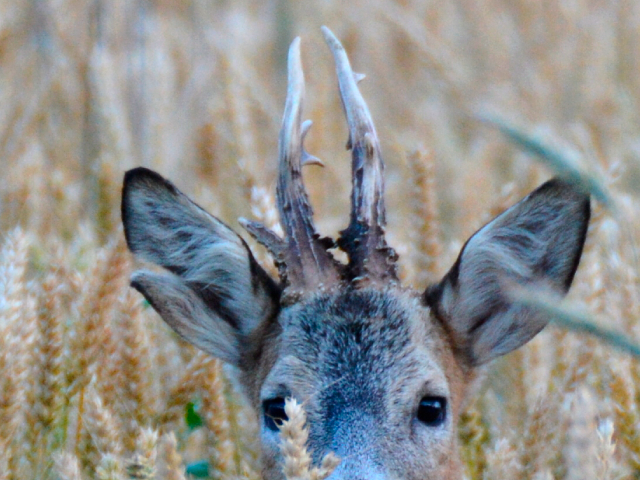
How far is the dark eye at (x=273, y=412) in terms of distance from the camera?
385 centimetres

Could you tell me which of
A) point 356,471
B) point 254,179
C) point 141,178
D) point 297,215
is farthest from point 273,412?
point 254,179

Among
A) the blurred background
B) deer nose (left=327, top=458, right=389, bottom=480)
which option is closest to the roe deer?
deer nose (left=327, top=458, right=389, bottom=480)

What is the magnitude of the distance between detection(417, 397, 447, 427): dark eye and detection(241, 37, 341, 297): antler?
0.63 m

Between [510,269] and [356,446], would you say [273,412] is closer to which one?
[356,446]

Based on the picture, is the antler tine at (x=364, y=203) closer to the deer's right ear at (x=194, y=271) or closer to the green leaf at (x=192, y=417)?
the deer's right ear at (x=194, y=271)

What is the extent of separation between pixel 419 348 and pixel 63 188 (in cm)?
321

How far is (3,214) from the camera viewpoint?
6.14 metres

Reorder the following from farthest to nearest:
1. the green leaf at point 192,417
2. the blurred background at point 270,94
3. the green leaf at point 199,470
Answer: the blurred background at point 270,94 → the green leaf at point 192,417 → the green leaf at point 199,470

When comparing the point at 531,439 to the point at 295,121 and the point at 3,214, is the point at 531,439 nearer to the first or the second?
the point at 295,121

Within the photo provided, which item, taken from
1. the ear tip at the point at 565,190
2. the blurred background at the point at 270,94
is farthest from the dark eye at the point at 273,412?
the blurred background at the point at 270,94

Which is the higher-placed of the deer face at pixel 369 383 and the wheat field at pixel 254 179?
the deer face at pixel 369 383

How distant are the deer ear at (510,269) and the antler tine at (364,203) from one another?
33 cm

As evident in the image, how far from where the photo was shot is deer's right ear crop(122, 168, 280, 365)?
3.98 m

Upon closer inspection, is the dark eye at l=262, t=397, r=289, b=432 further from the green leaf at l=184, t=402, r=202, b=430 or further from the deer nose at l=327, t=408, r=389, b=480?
the green leaf at l=184, t=402, r=202, b=430
